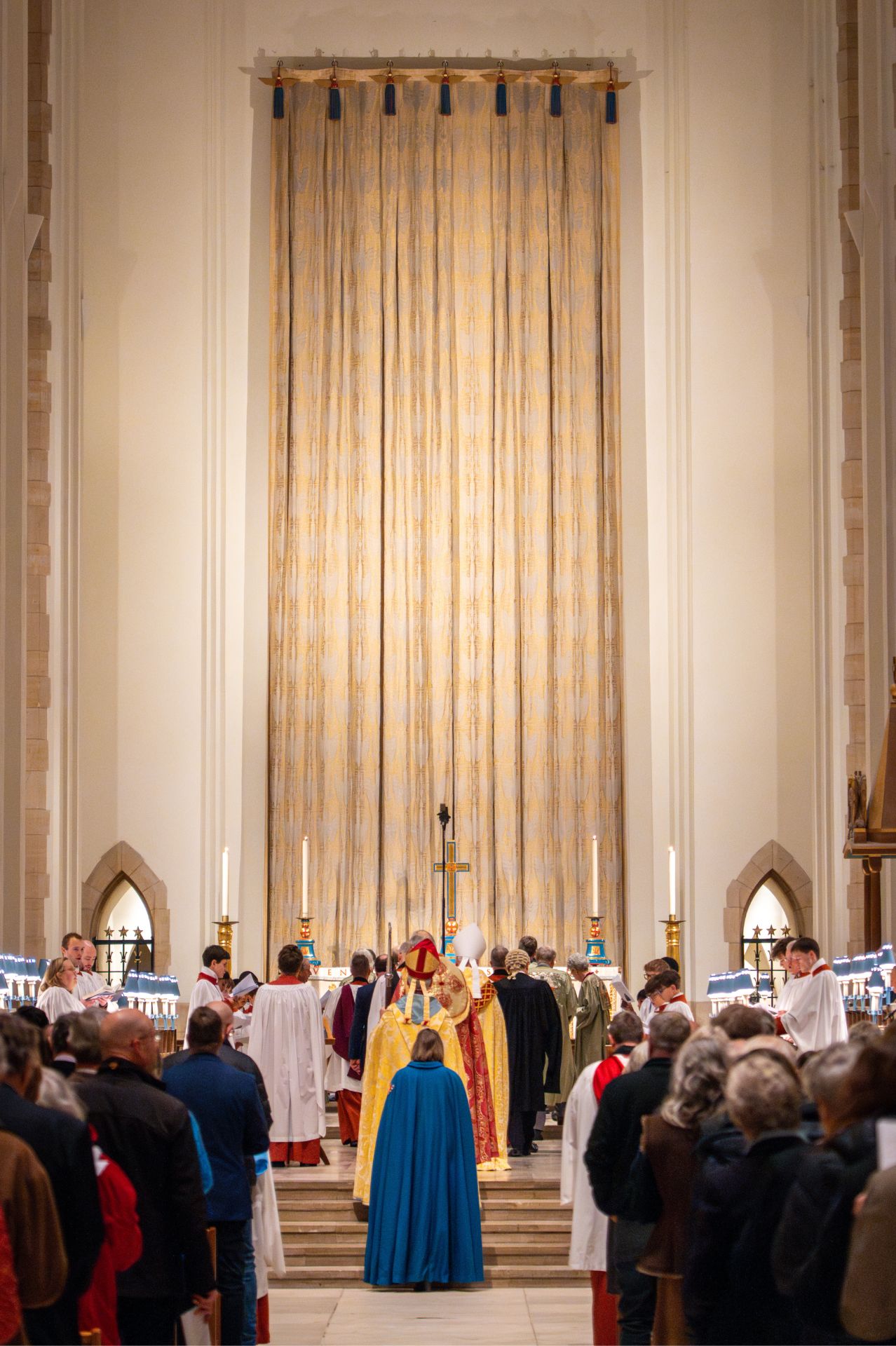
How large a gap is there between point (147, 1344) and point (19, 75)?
1103 centimetres

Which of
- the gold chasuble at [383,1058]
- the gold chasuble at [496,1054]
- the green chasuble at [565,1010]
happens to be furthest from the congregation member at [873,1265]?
the green chasuble at [565,1010]

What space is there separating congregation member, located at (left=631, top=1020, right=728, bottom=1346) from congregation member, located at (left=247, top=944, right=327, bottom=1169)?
6131 mm

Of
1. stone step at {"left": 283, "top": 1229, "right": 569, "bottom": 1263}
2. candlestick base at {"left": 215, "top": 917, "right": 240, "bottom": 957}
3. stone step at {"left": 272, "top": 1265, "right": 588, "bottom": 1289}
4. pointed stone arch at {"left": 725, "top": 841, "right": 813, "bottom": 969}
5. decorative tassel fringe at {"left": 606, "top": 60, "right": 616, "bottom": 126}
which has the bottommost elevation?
stone step at {"left": 272, "top": 1265, "right": 588, "bottom": 1289}

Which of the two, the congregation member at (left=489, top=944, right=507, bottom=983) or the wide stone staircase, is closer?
the wide stone staircase

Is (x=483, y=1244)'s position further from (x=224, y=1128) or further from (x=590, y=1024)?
(x=224, y=1128)

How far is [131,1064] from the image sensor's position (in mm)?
5402

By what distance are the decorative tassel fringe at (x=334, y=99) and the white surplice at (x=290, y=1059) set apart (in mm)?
9763

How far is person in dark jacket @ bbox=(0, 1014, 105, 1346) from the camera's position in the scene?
4.27m

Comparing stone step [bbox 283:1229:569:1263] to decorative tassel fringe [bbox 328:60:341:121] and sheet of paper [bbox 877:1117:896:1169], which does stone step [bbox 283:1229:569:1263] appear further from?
decorative tassel fringe [bbox 328:60:341:121]

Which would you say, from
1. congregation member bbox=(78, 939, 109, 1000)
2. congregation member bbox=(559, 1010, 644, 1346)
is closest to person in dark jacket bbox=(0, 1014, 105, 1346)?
congregation member bbox=(559, 1010, 644, 1346)

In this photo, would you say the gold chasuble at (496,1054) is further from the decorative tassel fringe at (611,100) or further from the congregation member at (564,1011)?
the decorative tassel fringe at (611,100)

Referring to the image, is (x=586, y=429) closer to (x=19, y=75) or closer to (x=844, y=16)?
(x=844, y=16)

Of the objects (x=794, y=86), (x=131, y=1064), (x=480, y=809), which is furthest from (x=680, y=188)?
(x=131, y=1064)

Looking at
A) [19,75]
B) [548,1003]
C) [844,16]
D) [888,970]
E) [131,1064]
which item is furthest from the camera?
[844,16]
